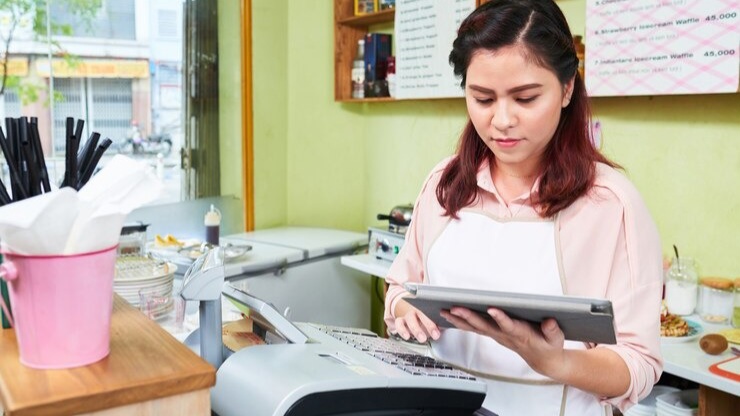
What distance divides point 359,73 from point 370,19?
0.91 feet

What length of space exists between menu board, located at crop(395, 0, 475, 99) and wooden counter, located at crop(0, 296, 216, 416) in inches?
97.2

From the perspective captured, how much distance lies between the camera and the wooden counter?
0.69 m

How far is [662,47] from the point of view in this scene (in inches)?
90.4

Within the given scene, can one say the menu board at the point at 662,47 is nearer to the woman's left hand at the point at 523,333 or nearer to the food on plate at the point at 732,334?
the food on plate at the point at 732,334

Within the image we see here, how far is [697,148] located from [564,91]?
134cm

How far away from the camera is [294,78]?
12.5 feet

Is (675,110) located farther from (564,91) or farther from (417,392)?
(417,392)

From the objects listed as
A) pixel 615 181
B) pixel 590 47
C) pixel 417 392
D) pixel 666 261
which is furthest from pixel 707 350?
pixel 417 392

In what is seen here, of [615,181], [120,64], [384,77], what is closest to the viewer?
[615,181]

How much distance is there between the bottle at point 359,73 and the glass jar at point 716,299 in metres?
1.93

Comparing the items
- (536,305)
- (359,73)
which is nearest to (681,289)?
(536,305)

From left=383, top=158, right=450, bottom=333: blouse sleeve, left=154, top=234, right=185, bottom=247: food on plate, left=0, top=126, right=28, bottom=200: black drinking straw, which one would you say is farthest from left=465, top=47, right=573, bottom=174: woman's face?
left=154, top=234, right=185, bottom=247: food on plate

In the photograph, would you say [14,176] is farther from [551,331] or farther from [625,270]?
[625,270]

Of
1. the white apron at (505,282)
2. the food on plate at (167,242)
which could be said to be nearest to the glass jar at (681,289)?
the white apron at (505,282)
